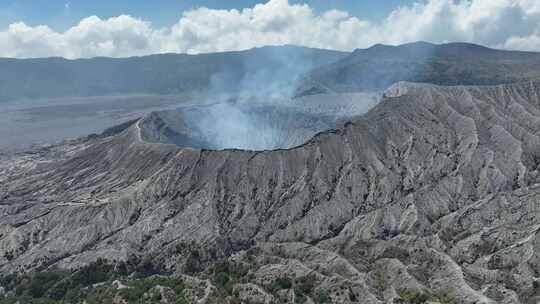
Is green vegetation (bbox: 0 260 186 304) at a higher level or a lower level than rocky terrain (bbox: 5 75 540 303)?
lower

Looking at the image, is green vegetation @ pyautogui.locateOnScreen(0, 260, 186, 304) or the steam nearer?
green vegetation @ pyautogui.locateOnScreen(0, 260, 186, 304)

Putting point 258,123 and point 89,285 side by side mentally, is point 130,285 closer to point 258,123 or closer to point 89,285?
point 89,285

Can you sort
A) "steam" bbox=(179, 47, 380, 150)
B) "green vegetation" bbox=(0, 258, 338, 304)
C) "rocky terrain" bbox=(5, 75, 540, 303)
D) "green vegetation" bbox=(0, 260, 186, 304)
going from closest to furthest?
"green vegetation" bbox=(0, 258, 338, 304) < "green vegetation" bbox=(0, 260, 186, 304) < "rocky terrain" bbox=(5, 75, 540, 303) < "steam" bbox=(179, 47, 380, 150)

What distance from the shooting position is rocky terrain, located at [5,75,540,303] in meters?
76.0

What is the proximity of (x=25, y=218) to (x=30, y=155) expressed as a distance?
94148 mm

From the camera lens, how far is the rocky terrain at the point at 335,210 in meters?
76.0

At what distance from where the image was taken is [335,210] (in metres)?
102

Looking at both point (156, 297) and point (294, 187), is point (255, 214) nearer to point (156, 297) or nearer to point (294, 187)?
point (294, 187)

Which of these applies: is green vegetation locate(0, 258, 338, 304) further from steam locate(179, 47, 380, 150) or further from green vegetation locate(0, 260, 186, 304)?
steam locate(179, 47, 380, 150)

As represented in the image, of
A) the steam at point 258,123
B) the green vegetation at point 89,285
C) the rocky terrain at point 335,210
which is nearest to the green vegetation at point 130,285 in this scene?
the green vegetation at point 89,285

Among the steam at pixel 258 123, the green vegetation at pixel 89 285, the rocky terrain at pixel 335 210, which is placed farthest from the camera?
the steam at pixel 258 123

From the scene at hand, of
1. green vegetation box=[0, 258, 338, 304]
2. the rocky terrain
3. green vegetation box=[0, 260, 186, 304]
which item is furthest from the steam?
green vegetation box=[0, 258, 338, 304]

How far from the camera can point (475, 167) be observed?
4341 inches

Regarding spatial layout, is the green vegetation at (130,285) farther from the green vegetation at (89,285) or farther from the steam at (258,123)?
the steam at (258,123)
